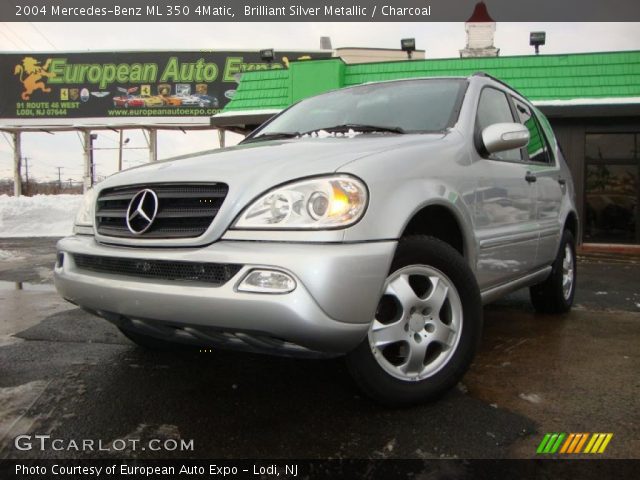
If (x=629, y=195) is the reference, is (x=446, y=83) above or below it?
above

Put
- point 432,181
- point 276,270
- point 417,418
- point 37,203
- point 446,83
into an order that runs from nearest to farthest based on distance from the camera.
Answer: point 276,270
point 417,418
point 432,181
point 446,83
point 37,203

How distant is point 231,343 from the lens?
2.12 metres

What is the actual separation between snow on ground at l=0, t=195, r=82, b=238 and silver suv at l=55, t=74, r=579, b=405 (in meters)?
12.9

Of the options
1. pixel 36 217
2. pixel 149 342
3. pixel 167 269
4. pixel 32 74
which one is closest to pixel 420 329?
pixel 167 269

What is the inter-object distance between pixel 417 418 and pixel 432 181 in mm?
1080

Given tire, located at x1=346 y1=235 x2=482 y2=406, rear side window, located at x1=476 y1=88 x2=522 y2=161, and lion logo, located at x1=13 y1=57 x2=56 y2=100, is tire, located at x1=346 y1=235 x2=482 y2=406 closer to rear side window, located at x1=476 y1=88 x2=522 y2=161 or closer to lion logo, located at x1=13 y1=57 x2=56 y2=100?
rear side window, located at x1=476 y1=88 x2=522 y2=161

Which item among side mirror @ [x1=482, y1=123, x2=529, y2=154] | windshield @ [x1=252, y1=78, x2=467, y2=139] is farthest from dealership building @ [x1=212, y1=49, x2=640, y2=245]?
side mirror @ [x1=482, y1=123, x2=529, y2=154]

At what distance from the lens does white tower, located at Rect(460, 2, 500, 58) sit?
1606 centimetres

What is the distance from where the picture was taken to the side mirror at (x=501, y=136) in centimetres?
297

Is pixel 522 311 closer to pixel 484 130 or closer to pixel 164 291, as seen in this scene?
pixel 484 130

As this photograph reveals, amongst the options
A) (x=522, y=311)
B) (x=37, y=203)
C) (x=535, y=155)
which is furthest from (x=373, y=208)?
(x=37, y=203)

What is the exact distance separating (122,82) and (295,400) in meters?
23.2

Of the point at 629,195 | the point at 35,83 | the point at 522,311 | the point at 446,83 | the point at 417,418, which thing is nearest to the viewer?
the point at 417,418

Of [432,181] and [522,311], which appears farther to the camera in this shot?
[522,311]
